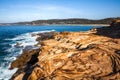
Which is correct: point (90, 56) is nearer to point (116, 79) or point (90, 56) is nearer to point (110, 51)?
point (110, 51)

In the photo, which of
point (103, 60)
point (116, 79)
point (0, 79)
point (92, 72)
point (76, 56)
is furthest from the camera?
point (0, 79)

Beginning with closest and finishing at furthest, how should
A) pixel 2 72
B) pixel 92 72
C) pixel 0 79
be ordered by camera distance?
pixel 92 72, pixel 0 79, pixel 2 72

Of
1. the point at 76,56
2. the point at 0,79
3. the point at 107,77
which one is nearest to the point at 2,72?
the point at 0,79

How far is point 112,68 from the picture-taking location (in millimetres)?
13711

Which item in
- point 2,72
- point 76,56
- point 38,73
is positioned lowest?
point 2,72

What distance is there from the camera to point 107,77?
12.4 meters

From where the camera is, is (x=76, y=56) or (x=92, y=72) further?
(x=76, y=56)

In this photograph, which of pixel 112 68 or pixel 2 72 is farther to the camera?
pixel 2 72

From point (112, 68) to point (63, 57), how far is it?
4.45 meters

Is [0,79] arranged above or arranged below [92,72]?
below

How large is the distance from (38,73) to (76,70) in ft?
10.1

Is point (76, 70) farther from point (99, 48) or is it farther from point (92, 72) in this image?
point (99, 48)

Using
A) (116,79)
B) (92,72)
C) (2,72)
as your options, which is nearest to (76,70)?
(92,72)

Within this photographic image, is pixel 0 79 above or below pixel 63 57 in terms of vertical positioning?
below
